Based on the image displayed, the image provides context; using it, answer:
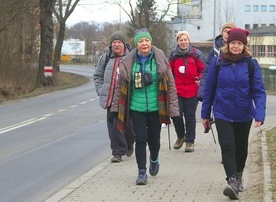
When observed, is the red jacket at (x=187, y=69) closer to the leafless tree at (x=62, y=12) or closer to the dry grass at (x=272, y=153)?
the dry grass at (x=272, y=153)

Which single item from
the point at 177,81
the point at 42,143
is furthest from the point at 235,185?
the point at 42,143

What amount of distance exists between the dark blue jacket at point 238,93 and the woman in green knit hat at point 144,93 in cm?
93

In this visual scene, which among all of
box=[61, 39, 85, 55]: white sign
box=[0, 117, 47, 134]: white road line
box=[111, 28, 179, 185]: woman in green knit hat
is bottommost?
box=[61, 39, 85, 55]: white sign

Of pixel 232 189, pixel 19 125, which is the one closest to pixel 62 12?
pixel 19 125

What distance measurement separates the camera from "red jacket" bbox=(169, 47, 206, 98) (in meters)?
10.3

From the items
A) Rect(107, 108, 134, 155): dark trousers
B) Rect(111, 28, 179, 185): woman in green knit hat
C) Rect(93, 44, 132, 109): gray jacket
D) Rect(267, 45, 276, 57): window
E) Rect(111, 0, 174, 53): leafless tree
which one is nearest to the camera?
Rect(111, 28, 179, 185): woman in green knit hat

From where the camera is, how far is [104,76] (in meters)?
9.55

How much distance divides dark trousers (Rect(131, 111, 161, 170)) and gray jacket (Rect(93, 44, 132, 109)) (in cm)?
153

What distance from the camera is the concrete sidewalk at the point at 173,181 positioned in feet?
23.8

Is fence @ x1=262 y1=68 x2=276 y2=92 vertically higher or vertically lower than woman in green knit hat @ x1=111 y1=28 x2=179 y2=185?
lower

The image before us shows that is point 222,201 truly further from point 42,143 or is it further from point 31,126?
point 31,126

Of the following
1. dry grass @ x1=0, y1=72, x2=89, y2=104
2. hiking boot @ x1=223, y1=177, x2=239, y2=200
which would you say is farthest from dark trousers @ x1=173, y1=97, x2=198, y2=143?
dry grass @ x1=0, y1=72, x2=89, y2=104

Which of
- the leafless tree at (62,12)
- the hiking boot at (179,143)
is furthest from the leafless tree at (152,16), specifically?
the hiking boot at (179,143)

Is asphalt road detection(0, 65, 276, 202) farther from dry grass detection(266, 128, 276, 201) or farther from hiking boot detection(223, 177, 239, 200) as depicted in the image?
dry grass detection(266, 128, 276, 201)
